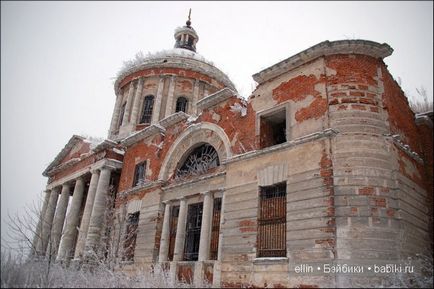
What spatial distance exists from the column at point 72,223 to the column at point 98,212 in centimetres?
180

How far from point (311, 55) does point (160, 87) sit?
1348 centimetres

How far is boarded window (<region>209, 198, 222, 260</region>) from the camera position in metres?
11.2

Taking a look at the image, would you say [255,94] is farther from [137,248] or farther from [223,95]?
[137,248]

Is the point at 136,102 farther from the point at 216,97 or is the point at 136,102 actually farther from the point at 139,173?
the point at 216,97

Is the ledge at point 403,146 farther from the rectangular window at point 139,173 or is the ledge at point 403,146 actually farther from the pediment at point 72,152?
the pediment at point 72,152

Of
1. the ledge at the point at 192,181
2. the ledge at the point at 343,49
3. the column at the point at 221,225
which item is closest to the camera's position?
the ledge at the point at 343,49

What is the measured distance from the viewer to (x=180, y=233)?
40.6 ft

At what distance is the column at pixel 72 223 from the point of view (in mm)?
16980

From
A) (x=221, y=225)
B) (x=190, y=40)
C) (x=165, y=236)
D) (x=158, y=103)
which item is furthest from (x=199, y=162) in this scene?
(x=190, y=40)

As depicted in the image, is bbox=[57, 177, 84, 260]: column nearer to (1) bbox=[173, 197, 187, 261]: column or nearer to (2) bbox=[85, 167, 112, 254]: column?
(2) bbox=[85, 167, 112, 254]: column

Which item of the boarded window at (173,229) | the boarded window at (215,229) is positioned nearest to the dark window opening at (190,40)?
the boarded window at (173,229)

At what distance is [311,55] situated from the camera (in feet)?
33.7

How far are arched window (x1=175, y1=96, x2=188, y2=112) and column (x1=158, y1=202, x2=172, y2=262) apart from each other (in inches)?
395

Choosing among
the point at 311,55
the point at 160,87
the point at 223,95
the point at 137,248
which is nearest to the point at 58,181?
the point at 160,87
